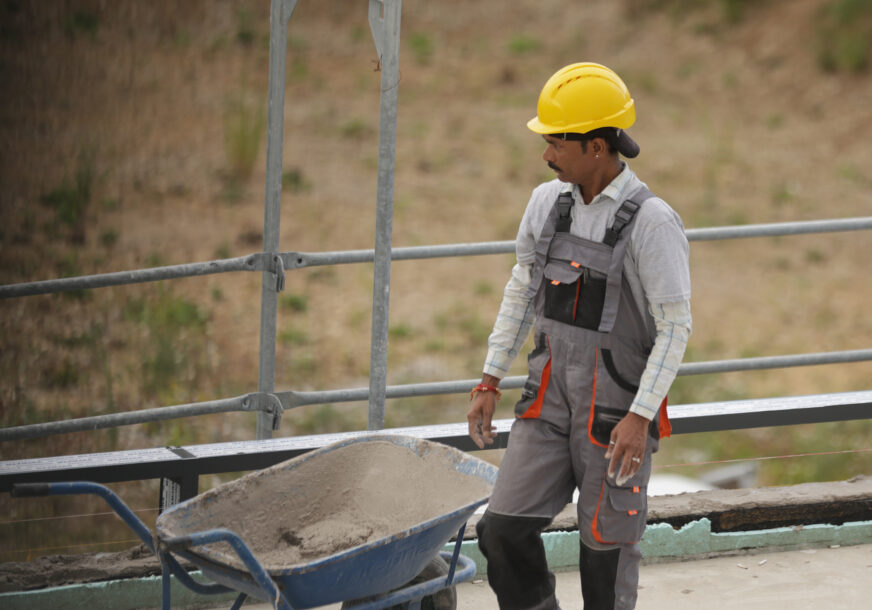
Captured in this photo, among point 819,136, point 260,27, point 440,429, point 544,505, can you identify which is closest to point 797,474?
point 440,429

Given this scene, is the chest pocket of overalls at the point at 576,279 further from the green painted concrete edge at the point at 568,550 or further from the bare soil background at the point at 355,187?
the bare soil background at the point at 355,187

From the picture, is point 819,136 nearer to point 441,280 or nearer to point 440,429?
point 441,280

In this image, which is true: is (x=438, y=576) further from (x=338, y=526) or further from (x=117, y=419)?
(x=117, y=419)

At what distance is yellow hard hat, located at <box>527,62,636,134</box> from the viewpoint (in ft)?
10.2

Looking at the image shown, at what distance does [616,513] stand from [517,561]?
1.10 feet

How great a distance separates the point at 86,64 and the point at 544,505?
17942 mm

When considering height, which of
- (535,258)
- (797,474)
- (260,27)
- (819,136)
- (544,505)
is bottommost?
(797,474)

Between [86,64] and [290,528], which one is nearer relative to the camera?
[290,528]

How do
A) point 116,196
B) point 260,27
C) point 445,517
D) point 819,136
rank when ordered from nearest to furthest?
point 445,517 < point 116,196 < point 819,136 < point 260,27

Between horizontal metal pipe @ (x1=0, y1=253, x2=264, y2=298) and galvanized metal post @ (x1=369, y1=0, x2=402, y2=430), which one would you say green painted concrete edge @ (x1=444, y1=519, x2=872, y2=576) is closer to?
galvanized metal post @ (x1=369, y1=0, x2=402, y2=430)

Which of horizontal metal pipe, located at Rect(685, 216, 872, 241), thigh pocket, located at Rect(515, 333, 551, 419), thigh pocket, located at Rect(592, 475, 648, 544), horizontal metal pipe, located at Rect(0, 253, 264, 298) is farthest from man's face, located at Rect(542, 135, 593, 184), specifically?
horizontal metal pipe, located at Rect(685, 216, 872, 241)

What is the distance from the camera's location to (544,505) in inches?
130

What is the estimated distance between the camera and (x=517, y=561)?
10.9ft

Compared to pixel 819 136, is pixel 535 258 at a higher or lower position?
lower
